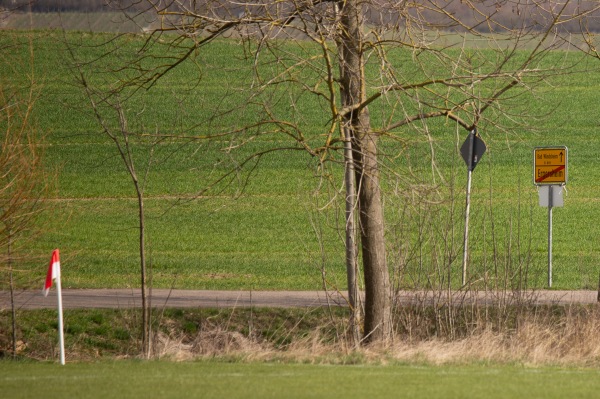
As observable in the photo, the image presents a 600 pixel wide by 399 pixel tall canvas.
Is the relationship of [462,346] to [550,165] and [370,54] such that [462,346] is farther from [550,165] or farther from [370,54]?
[550,165]

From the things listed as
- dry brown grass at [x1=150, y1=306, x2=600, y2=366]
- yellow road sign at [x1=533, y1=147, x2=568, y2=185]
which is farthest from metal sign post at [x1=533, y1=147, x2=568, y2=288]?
dry brown grass at [x1=150, y1=306, x2=600, y2=366]

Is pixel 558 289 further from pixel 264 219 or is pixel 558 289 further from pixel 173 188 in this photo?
pixel 173 188

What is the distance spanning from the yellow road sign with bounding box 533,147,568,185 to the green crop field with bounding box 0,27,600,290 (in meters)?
1.40

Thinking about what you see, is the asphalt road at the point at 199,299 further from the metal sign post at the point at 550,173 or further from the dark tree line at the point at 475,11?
the dark tree line at the point at 475,11

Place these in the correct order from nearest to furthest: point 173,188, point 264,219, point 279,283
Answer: point 279,283 → point 264,219 → point 173,188

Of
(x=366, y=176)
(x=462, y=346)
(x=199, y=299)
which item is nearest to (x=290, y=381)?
(x=462, y=346)

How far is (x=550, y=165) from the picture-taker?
20.4m

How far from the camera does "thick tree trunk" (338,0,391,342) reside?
39.0 ft

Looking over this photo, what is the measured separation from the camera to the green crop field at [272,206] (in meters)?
13.6

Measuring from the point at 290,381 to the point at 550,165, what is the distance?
13051mm

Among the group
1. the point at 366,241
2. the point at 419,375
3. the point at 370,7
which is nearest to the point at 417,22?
the point at 370,7

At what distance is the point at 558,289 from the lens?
18859 millimetres

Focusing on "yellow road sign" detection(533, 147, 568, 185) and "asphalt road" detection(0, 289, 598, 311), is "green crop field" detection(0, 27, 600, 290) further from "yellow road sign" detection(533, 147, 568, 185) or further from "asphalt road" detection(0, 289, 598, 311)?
"yellow road sign" detection(533, 147, 568, 185)

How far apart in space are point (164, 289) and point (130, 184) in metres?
15.8
